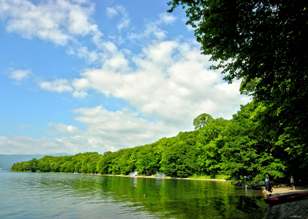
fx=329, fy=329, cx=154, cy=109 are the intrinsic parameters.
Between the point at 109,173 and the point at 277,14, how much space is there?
16533cm

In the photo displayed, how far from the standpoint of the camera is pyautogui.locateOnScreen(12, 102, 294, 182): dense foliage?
5528 cm

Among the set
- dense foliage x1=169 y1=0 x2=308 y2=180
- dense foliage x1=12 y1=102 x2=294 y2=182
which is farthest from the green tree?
dense foliage x1=169 y1=0 x2=308 y2=180

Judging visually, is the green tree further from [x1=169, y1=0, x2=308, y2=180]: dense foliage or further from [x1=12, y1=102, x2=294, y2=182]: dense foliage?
[x1=169, y1=0, x2=308, y2=180]: dense foliage

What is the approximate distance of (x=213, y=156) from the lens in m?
93.1

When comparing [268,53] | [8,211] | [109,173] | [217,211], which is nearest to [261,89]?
[268,53]

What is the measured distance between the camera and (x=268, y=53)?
551 inches

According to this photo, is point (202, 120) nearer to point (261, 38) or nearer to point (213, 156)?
point (213, 156)

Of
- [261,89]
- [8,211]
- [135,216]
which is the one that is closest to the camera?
[261,89]

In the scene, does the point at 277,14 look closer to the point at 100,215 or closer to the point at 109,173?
the point at 100,215

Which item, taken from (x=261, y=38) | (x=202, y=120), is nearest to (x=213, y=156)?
(x=202, y=120)

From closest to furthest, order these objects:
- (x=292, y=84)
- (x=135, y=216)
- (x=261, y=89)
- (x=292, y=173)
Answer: (x=292, y=84)
(x=261, y=89)
(x=135, y=216)
(x=292, y=173)

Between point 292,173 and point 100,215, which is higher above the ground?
point 292,173

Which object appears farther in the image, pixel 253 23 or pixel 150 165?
pixel 150 165

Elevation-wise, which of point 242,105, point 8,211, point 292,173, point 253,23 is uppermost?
point 242,105
